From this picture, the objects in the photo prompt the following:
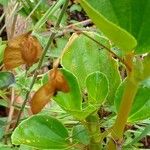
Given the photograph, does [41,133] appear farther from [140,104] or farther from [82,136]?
[140,104]

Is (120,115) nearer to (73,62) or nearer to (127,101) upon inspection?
(127,101)

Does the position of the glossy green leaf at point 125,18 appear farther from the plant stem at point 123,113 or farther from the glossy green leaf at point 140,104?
the glossy green leaf at point 140,104

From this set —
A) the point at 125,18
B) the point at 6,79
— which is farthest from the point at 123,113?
the point at 6,79

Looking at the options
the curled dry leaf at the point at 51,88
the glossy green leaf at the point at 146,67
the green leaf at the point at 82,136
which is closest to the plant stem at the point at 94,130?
the green leaf at the point at 82,136

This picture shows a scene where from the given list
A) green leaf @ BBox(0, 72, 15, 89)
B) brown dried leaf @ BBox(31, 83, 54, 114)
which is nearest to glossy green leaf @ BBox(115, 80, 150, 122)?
brown dried leaf @ BBox(31, 83, 54, 114)

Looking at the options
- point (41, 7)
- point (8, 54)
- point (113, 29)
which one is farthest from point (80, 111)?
point (41, 7)
